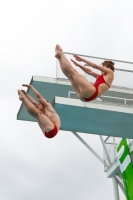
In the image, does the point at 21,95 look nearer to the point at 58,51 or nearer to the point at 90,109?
the point at 58,51

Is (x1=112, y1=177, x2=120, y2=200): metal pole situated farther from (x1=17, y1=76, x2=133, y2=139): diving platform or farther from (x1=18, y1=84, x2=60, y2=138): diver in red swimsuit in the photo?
(x1=18, y1=84, x2=60, y2=138): diver in red swimsuit

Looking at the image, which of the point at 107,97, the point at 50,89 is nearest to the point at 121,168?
the point at 107,97

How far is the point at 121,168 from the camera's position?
55.7 ft

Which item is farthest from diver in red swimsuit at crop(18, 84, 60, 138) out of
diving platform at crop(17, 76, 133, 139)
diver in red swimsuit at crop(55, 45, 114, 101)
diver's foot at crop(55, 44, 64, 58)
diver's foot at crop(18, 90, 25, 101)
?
diving platform at crop(17, 76, 133, 139)

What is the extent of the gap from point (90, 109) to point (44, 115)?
575 centimetres

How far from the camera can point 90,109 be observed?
1587 cm

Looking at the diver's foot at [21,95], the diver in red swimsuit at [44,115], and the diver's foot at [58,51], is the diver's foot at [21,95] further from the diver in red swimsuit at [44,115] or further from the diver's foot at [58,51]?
the diver's foot at [58,51]

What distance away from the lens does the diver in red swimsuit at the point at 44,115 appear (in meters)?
10.1

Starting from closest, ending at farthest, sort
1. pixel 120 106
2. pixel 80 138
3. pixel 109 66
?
1. pixel 109 66
2. pixel 120 106
3. pixel 80 138

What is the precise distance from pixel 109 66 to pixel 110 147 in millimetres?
9010

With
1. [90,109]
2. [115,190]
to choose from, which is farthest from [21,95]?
[115,190]

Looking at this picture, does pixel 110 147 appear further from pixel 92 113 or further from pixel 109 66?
pixel 109 66

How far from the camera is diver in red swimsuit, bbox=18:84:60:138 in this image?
10078 mm

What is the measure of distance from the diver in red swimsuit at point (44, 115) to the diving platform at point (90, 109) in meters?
4.75
